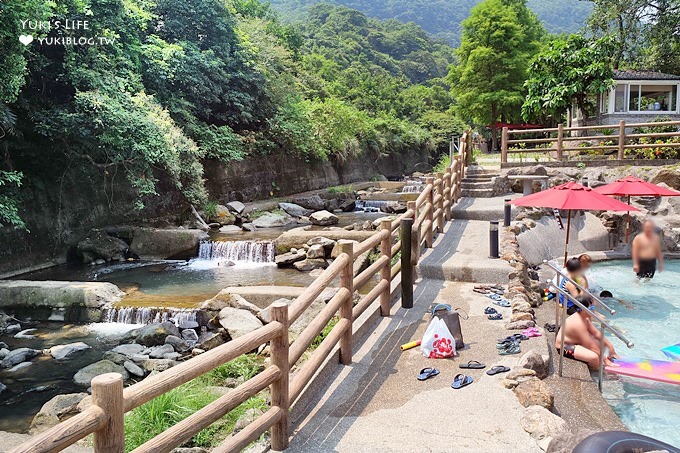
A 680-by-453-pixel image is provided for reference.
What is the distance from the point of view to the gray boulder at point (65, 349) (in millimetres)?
8094

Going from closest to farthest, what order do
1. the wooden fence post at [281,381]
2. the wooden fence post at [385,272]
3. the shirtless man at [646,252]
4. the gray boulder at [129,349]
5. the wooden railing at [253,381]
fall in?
the wooden railing at [253,381] < the wooden fence post at [281,381] < the wooden fence post at [385,272] < the gray boulder at [129,349] < the shirtless man at [646,252]

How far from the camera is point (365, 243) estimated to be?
623cm

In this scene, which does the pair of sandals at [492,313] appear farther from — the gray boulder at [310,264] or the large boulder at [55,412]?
the gray boulder at [310,264]

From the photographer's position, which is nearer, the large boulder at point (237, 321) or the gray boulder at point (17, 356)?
the gray boulder at point (17, 356)

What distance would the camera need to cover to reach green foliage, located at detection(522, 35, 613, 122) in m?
22.1

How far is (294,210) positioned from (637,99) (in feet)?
58.5

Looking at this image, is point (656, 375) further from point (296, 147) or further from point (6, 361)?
point (296, 147)

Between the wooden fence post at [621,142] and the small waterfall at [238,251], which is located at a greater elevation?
the wooden fence post at [621,142]

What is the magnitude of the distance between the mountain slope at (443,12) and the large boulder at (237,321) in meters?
151

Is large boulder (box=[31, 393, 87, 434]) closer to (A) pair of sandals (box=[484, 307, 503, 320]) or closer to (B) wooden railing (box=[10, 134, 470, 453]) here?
(B) wooden railing (box=[10, 134, 470, 453])

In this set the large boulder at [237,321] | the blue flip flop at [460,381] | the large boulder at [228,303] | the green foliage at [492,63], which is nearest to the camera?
the blue flip flop at [460,381]

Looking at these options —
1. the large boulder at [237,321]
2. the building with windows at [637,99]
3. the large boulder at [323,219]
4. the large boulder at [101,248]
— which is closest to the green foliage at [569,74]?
the building with windows at [637,99]

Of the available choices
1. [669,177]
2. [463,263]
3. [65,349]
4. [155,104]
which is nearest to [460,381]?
[463,263]

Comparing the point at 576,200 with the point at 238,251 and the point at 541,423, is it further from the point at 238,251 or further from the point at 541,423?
the point at 238,251
